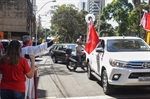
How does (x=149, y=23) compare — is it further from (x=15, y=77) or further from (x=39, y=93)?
(x=15, y=77)

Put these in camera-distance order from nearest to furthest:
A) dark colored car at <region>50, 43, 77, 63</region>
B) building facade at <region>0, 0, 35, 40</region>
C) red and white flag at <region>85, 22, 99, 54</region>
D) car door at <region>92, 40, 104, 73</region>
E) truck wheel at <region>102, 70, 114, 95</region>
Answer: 1. truck wheel at <region>102, 70, 114, 95</region>
2. car door at <region>92, 40, 104, 73</region>
3. red and white flag at <region>85, 22, 99, 54</region>
4. dark colored car at <region>50, 43, 77, 63</region>
5. building facade at <region>0, 0, 35, 40</region>

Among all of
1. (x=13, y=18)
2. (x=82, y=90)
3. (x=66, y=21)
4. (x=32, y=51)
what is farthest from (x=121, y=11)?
(x=32, y=51)

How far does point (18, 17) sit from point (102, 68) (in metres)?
43.3

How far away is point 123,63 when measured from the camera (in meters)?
7.30

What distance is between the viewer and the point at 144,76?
23.9ft

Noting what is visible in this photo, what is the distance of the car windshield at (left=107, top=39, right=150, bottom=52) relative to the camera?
27.6ft

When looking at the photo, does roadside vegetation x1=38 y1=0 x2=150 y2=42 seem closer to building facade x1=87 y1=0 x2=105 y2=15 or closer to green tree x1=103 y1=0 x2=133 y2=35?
green tree x1=103 y1=0 x2=133 y2=35

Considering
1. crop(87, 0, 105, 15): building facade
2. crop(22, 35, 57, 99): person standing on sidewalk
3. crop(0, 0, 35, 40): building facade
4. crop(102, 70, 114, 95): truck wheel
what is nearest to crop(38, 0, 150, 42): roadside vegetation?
crop(87, 0, 105, 15): building facade

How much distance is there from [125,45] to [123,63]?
1.44 metres

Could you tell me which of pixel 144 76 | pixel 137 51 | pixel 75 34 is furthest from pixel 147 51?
pixel 75 34

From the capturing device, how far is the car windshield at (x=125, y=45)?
8.42 m

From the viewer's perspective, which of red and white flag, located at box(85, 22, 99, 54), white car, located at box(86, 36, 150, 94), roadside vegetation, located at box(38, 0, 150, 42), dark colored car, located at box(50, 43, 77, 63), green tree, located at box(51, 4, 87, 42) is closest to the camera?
white car, located at box(86, 36, 150, 94)

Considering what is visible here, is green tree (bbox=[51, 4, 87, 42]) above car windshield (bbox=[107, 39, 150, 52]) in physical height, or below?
above

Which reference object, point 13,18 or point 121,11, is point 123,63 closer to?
point 13,18
